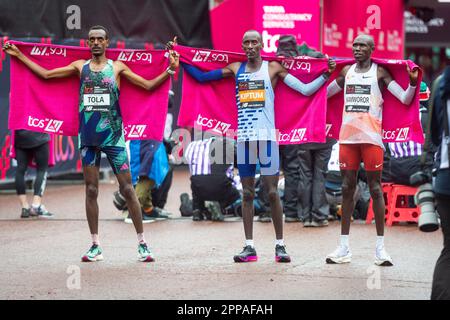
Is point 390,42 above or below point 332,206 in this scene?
above

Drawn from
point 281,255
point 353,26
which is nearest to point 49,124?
point 281,255

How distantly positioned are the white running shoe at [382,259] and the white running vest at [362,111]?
1054 mm

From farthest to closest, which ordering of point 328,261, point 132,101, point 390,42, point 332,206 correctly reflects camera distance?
1. point 390,42
2. point 332,206
3. point 132,101
4. point 328,261

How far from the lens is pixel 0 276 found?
30.2 ft

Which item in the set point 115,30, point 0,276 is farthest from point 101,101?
point 115,30

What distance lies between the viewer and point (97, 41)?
9.95 meters

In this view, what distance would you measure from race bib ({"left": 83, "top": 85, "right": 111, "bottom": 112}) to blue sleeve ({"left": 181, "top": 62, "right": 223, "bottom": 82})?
110cm

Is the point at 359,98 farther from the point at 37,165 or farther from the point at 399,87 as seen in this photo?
the point at 37,165

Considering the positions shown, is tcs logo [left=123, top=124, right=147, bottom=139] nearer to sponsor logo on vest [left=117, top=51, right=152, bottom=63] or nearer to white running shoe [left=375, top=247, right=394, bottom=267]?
sponsor logo on vest [left=117, top=51, right=152, bottom=63]

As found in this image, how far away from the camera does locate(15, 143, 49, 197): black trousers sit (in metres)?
14.5

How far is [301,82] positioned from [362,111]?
880 millimetres
